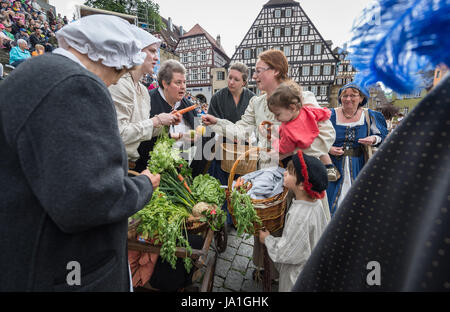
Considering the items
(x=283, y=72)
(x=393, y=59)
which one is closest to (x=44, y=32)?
(x=283, y=72)

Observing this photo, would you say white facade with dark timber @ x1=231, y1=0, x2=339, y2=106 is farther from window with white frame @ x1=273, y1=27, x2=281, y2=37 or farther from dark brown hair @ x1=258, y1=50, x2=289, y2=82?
dark brown hair @ x1=258, y1=50, x2=289, y2=82

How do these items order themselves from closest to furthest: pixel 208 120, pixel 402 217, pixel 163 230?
pixel 402 217, pixel 163 230, pixel 208 120

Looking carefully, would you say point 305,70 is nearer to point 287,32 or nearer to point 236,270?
point 287,32

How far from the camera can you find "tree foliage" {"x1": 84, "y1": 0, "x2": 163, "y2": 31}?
86.8ft

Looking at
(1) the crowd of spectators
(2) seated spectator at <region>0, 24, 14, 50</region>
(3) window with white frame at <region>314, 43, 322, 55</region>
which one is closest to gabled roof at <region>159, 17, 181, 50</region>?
(1) the crowd of spectators

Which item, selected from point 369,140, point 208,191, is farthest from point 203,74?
point 208,191

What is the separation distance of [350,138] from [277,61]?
5.45 feet

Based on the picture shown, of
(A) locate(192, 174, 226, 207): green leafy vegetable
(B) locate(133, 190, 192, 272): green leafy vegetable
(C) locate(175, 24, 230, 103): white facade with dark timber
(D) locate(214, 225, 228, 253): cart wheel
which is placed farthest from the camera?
(C) locate(175, 24, 230, 103): white facade with dark timber

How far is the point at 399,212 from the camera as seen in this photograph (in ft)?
1.94

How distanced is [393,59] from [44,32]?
2118 centimetres

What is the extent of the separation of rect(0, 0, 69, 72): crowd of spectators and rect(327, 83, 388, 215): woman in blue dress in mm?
11773

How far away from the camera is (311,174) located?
1788mm

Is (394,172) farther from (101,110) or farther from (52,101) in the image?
(52,101)

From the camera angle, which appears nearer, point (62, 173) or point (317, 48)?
point (62, 173)
